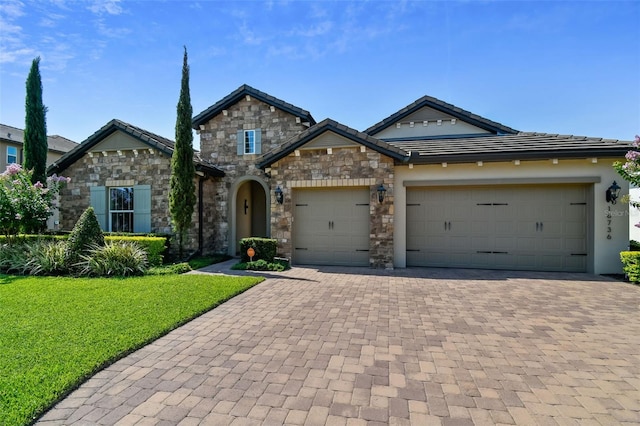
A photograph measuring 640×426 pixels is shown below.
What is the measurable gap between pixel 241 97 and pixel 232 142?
1989mm

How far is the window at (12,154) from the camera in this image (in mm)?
19547

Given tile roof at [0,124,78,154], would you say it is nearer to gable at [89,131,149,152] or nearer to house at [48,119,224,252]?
house at [48,119,224,252]

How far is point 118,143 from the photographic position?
11.8m

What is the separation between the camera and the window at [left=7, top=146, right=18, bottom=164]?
19547 mm

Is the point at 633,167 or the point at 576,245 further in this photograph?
Result: the point at 576,245

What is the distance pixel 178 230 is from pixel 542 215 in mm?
12106

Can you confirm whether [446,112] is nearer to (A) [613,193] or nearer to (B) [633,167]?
(A) [613,193]

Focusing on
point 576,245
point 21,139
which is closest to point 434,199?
point 576,245

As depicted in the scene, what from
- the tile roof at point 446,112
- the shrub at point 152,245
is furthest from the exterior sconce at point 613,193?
the shrub at point 152,245

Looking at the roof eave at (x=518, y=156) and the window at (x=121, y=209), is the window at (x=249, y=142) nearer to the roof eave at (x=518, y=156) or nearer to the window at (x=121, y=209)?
the window at (x=121, y=209)

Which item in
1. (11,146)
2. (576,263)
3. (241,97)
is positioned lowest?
(576,263)

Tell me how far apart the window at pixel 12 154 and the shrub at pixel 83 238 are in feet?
57.9

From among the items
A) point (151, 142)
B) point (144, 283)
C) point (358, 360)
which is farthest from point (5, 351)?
point (151, 142)

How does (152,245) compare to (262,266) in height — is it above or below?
above
